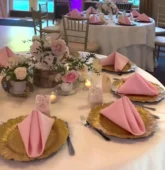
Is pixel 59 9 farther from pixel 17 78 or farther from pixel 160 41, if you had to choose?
pixel 17 78

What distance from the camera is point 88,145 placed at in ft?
4.16

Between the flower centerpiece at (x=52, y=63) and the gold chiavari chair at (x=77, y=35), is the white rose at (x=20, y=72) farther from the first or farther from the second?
the gold chiavari chair at (x=77, y=35)

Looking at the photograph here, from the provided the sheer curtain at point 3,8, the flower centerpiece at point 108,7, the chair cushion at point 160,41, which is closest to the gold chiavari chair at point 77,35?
the flower centerpiece at point 108,7

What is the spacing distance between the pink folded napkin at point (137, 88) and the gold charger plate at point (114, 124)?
17 cm

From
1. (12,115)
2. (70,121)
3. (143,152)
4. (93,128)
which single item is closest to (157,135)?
(143,152)

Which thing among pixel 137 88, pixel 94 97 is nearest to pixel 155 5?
pixel 137 88

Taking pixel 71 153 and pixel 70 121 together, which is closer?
pixel 71 153

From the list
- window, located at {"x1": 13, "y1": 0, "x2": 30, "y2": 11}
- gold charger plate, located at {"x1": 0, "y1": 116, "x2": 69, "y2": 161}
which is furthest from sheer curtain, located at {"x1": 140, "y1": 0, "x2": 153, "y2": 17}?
gold charger plate, located at {"x1": 0, "y1": 116, "x2": 69, "y2": 161}

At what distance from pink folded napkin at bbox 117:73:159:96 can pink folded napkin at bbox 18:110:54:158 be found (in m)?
0.55

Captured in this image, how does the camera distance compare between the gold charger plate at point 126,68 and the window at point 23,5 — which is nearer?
the gold charger plate at point 126,68

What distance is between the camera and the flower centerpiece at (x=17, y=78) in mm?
1649

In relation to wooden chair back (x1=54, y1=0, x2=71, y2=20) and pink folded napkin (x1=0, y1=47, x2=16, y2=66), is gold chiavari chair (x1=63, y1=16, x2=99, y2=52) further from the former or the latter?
wooden chair back (x1=54, y1=0, x2=71, y2=20)

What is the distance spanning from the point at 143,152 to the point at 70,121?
1.22ft

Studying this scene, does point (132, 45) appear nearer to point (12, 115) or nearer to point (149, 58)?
point (149, 58)
